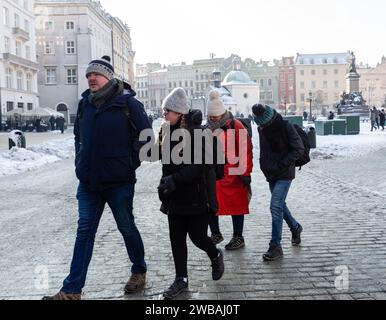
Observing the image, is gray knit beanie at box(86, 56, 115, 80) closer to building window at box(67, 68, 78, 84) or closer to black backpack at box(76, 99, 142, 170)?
black backpack at box(76, 99, 142, 170)

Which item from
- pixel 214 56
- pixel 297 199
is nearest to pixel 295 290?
pixel 297 199

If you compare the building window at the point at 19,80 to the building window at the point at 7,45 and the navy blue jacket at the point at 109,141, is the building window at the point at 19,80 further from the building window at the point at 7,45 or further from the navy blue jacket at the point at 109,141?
the navy blue jacket at the point at 109,141

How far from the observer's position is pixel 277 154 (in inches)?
212

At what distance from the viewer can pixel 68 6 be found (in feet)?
203

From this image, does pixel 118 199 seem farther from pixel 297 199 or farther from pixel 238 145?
pixel 297 199

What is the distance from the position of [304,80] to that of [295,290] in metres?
116

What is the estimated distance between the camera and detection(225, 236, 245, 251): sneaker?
5793 mm

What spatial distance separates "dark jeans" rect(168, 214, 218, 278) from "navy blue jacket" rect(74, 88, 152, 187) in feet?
1.73

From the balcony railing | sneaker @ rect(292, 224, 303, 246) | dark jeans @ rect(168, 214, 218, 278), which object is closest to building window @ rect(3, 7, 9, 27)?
the balcony railing

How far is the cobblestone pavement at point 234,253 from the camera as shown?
443 cm

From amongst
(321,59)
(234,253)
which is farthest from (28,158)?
(321,59)

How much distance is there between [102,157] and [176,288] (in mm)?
1238

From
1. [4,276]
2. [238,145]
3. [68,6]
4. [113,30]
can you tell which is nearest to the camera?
[4,276]

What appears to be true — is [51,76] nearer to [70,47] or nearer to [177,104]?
[70,47]
